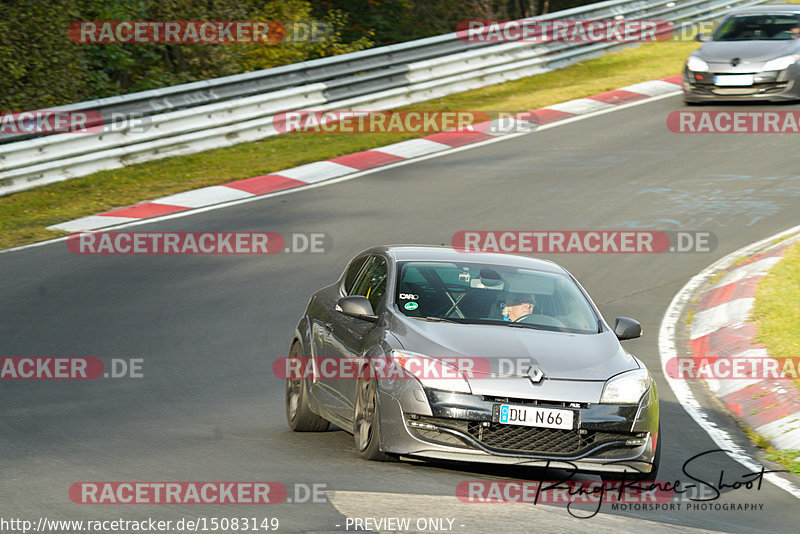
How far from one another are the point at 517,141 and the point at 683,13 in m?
10.9

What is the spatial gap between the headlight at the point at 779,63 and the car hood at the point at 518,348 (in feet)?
48.1

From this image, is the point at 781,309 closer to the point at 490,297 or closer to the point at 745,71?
the point at 490,297

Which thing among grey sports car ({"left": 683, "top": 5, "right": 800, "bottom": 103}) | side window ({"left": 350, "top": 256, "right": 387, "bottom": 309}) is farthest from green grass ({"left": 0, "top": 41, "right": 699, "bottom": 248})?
side window ({"left": 350, "top": 256, "right": 387, "bottom": 309})

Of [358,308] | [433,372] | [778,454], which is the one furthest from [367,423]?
[778,454]

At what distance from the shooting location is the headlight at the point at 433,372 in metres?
7.28

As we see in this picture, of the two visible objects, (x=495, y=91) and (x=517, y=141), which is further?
(x=495, y=91)

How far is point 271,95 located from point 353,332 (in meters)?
13.5

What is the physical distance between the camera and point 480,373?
7.33 meters

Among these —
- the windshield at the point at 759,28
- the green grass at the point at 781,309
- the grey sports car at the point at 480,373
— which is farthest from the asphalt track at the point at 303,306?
the windshield at the point at 759,28

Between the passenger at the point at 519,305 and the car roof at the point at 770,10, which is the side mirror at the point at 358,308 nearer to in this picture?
the passenger at the point at 519,305

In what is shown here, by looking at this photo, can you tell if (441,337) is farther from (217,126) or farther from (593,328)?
(217,126)

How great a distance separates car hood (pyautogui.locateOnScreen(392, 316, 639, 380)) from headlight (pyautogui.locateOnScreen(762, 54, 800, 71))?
14.7 m

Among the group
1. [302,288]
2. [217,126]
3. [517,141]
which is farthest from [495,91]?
[302,288]

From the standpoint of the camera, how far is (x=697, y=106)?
2233 cm
